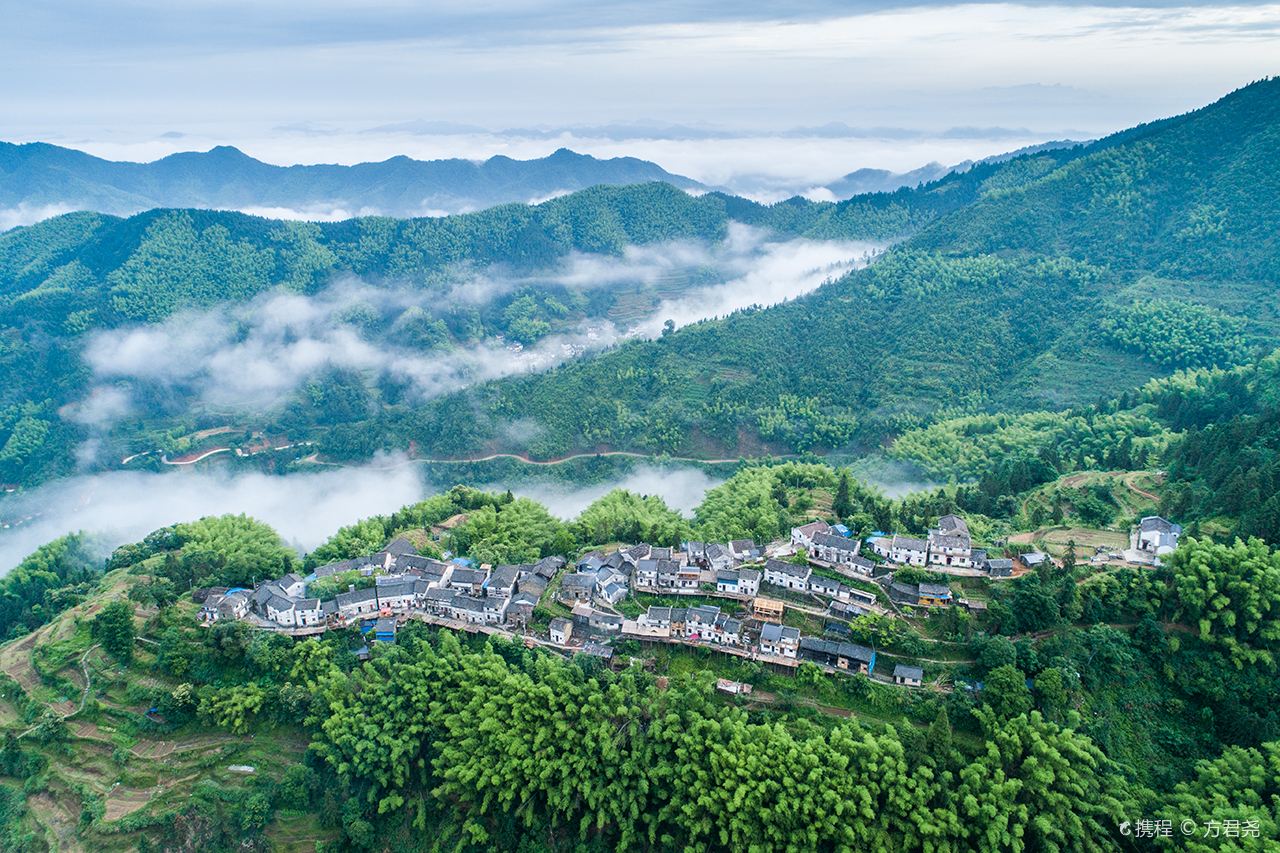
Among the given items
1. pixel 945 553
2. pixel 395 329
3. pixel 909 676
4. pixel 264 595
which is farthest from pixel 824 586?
pixel 395 329

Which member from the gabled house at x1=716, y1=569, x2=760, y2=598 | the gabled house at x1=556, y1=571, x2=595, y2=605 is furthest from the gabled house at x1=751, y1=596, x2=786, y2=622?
the gabled house at x1=556, y1=571, x2=595, y2=605

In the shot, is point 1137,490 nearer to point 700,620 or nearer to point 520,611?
point 700,620

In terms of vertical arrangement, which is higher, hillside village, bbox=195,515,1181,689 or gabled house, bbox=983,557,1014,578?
gabled house, bbox=983,557,1014,578

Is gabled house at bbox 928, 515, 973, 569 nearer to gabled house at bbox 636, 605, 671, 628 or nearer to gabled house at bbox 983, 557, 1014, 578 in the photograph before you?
gabled house at bbox 983, 557, 1014, 578

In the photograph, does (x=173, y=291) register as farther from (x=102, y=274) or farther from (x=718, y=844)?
(x=718, y=844)

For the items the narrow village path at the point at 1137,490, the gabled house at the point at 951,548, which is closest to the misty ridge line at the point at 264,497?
the gabled house at the point at 951,548

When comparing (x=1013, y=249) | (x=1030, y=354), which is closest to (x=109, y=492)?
(x=1030, y=354)
